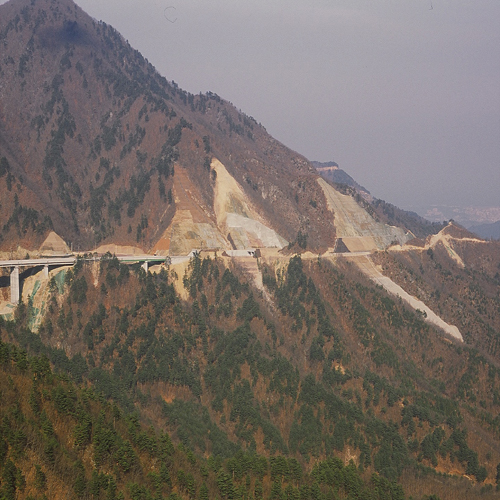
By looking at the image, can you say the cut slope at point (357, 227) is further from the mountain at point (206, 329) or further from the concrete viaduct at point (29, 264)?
the concrete viaduct at point (29, 264)

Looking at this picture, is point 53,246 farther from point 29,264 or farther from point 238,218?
point 238,218

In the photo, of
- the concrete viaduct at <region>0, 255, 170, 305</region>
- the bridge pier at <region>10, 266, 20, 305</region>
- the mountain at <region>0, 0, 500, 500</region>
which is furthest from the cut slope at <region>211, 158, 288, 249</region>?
the bridge pier at <region>10, 266, 20, 305</region>

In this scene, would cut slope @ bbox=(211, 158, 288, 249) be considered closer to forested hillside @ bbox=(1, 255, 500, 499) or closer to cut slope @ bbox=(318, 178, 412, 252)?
forested hillside @ bbox=(1, 255, 500, 499)

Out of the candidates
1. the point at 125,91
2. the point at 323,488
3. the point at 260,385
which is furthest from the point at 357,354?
the point at 125,91

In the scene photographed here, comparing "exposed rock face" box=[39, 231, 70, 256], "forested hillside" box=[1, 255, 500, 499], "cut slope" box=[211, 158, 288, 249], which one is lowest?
"forested hillside" box=[1, 255, 500, 499]

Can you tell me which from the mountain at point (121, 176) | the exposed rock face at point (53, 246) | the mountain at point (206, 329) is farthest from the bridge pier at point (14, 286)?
the mountain at point (121, 176)

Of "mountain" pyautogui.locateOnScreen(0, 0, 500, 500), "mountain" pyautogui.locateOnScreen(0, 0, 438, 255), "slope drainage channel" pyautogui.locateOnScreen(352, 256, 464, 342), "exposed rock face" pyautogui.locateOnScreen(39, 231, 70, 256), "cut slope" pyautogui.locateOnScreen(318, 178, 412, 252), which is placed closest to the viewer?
"mountain" pyautogui.locateOnScreen(0, 0, 500, 500)
